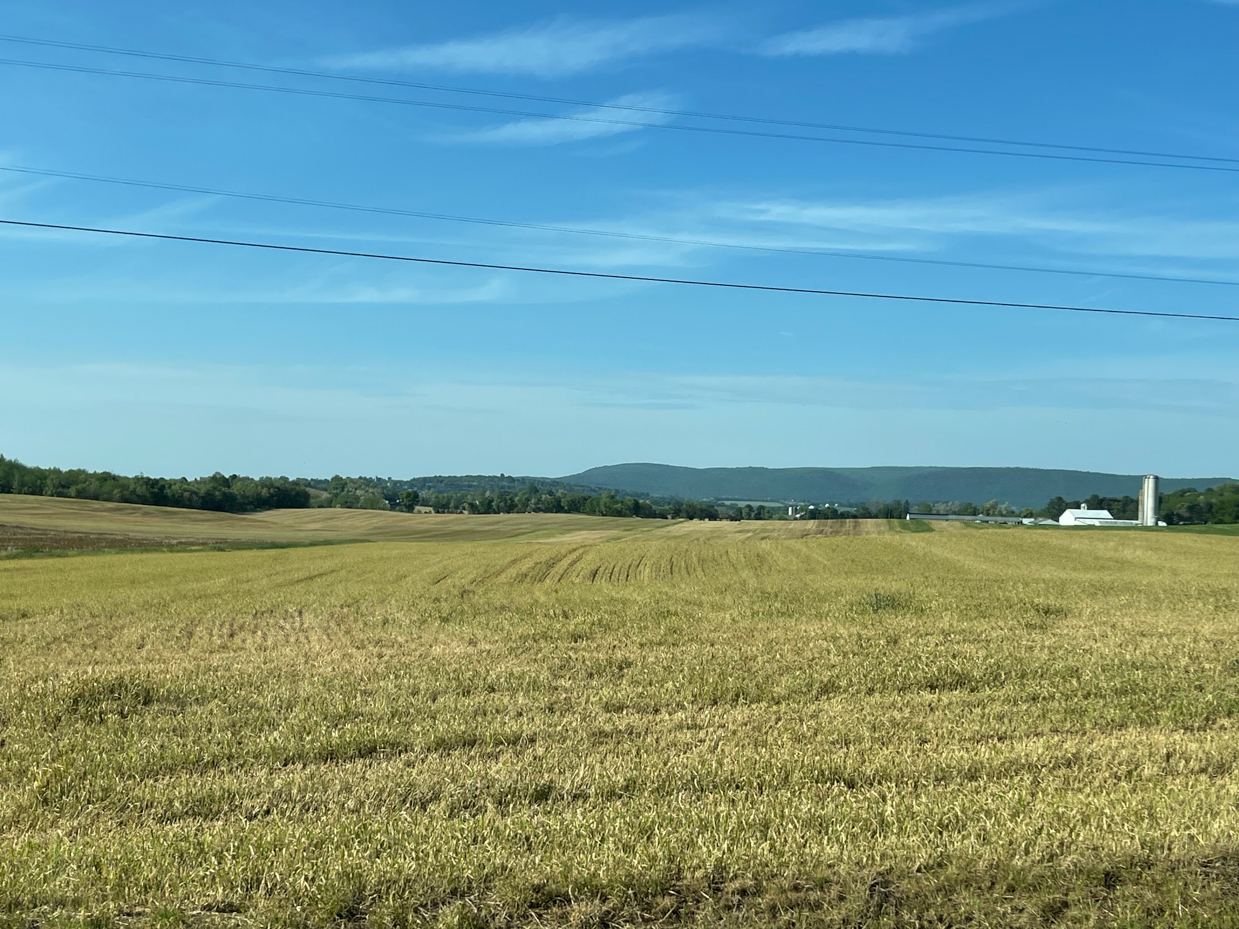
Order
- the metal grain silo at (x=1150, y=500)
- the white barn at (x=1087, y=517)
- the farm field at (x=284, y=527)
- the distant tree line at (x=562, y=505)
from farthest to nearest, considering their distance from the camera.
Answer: the white barn at (x=1087, y=517), the distant tree line at (x=562, y=505), the metal grain silo at (x=1150, y=500), the farm field at (x=284, y=527)

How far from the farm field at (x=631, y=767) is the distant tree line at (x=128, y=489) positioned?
95845mm

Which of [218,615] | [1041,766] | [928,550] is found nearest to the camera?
[1041,766]

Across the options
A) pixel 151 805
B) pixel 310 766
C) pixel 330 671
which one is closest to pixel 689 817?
pixel 310 766

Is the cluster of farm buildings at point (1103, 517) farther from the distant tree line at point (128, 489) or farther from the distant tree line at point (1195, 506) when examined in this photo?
the distant tree line at point (128, 489)

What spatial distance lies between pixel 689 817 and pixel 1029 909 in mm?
2329

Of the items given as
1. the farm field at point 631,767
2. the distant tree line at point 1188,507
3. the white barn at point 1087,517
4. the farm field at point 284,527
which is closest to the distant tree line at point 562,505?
the farm field at point 284,527

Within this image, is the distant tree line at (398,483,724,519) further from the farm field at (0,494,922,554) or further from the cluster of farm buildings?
the cluster of farm buildings

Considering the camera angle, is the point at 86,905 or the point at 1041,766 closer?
the point at 86,905

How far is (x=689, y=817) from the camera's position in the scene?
7.02 m

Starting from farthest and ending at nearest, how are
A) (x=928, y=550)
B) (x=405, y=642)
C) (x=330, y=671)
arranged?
(x=928, y=550)
(x=405, y=642)
(x=330, y=671)

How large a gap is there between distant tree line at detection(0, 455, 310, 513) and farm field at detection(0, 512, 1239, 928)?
9585cm

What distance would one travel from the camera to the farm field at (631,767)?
577 centimetres

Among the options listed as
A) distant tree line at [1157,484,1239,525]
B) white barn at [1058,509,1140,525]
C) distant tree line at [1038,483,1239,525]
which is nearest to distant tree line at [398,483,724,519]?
white barn at [1058,509,1140,525]

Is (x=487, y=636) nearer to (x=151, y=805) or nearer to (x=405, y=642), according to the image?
(x=405, y=642)
